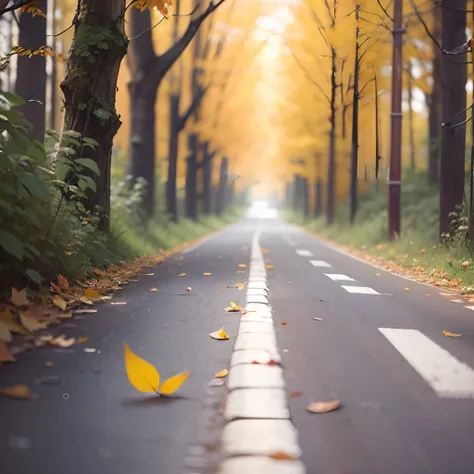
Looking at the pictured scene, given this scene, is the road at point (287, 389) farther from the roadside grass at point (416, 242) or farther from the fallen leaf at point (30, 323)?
the roadside grass at point (416, 242)

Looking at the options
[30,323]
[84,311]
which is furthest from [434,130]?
[30,323]

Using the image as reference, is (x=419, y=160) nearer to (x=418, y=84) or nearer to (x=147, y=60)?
(x=418, y=84)

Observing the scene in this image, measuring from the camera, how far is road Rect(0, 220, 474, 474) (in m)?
2.65

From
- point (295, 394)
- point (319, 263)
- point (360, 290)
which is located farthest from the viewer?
point (319, 263)

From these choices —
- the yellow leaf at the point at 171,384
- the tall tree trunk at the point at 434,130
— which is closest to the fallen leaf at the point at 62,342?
the yellow leaf at the point at 171,384

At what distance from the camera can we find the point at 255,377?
372 centimetres

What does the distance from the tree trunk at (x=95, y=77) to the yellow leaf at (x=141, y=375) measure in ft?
20.6

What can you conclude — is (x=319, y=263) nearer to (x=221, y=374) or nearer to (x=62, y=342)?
(x=62, y=342)

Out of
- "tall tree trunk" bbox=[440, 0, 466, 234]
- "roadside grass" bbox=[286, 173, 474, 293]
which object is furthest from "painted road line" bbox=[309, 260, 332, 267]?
"tall tree trunk" bbox=[440, 0, 466, 234]

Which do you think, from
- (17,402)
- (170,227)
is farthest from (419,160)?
(17,402)

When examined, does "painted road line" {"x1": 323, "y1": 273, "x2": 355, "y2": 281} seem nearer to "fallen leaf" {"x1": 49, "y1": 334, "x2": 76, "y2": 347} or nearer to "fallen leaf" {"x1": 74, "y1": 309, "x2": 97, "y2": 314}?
"fallen leaf" {"x1": 74, "y1": 309, "x2": 97, "y2": 314}

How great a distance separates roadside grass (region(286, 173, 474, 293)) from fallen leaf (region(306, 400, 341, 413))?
561cm

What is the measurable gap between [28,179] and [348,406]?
3466 mm

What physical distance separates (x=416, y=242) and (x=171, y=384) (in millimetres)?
12131
